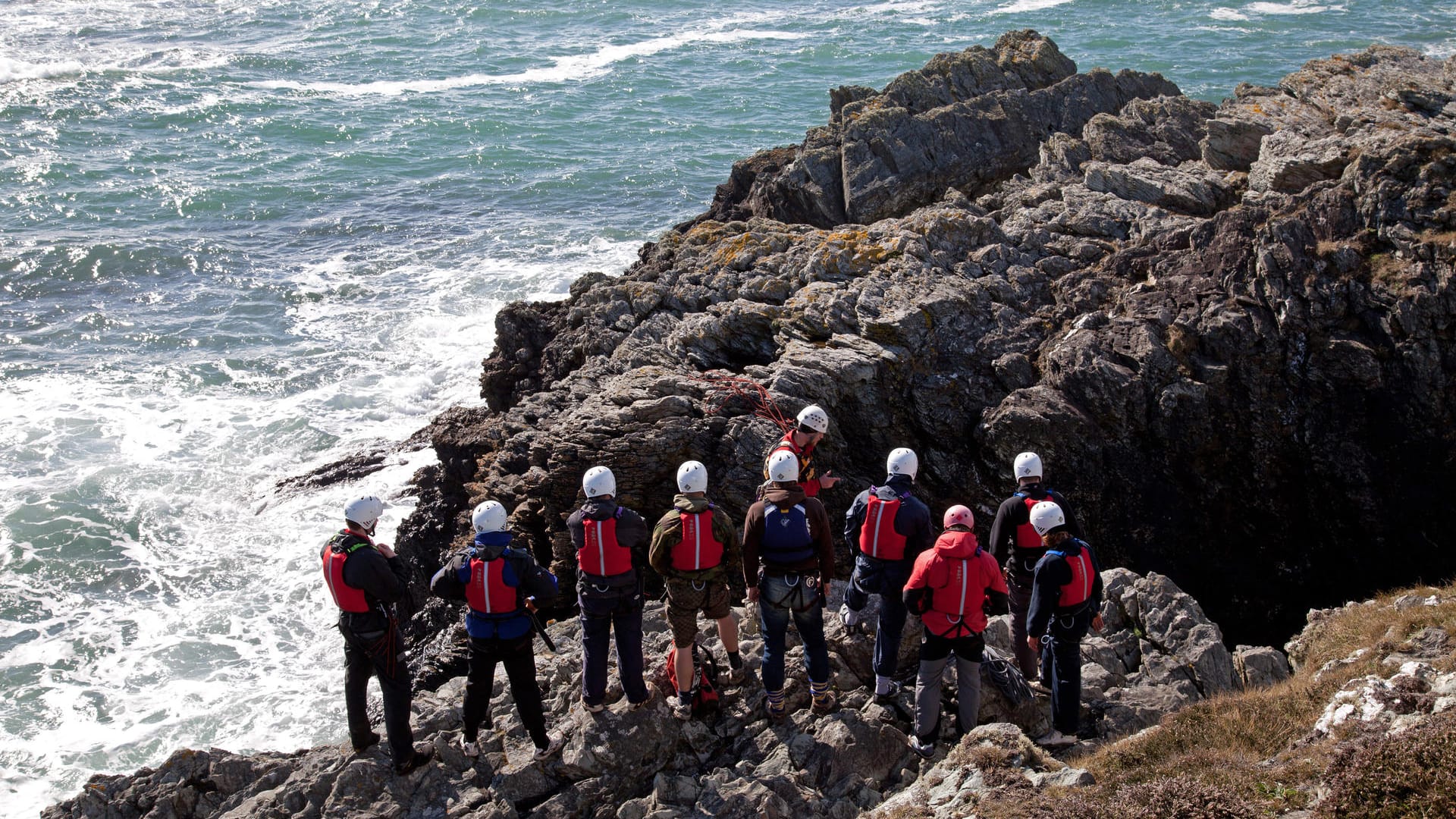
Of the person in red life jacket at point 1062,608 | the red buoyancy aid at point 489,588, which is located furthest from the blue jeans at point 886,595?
the red buoyancy aid at point 489,588

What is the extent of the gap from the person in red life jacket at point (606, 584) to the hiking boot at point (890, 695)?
2220 mm

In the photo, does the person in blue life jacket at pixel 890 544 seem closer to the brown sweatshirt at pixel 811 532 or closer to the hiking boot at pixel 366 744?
the brown sweatshirt at pixel 811 532

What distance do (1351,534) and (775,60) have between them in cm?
5072

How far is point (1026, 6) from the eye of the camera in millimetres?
66000

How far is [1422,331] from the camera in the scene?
1329 centimetres

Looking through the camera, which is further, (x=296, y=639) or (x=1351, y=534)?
(x=296, y=639)

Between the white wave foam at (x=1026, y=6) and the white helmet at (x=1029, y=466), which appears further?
the white wave foam at (x=1026, y=6)

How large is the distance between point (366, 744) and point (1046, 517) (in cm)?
673

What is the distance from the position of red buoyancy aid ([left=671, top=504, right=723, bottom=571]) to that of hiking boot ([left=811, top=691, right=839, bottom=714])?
5.54ft

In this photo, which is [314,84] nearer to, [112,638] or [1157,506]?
[112,638]

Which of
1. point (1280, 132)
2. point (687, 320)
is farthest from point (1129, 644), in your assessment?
point (1280, 132)

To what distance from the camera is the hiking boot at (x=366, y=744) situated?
32.1ft

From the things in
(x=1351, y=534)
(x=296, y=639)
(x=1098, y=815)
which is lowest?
(x=296, y=639)

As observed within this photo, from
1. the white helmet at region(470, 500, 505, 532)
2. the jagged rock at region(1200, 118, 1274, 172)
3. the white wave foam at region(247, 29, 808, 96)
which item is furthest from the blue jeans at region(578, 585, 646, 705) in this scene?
the white wave foam at region(247, 29, 808, 96)
